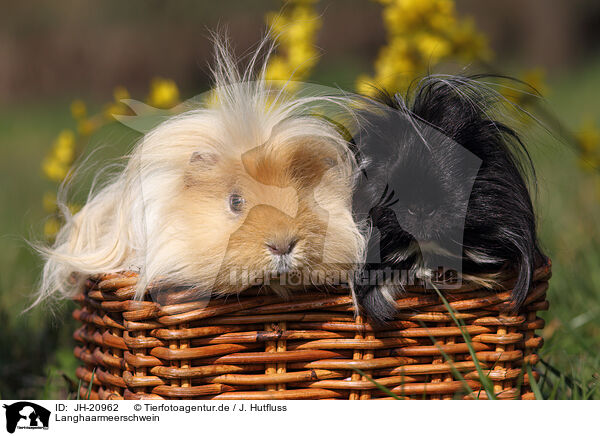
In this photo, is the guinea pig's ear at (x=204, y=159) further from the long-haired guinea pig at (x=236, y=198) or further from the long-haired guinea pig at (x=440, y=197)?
the long-haired guinea pig at (x=440, y=197)

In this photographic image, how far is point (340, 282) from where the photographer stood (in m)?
1.76

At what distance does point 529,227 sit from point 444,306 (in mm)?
341

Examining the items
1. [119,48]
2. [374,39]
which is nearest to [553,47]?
[374,39]

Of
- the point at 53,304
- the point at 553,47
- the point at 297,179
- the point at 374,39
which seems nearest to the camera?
the point at 297,179

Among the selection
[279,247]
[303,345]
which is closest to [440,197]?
[279,247]

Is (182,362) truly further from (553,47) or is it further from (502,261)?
(553,47)

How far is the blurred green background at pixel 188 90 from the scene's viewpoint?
8.77ft

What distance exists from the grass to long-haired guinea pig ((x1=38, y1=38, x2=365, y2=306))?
0.37m

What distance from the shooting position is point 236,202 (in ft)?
5.59

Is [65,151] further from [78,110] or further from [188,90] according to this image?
[188,90]

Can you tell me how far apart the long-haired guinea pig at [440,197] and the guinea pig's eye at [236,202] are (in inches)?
13.5

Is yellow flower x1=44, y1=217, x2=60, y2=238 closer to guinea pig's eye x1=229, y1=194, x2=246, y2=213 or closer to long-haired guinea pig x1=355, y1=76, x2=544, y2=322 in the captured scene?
guinea pig's eye x1=229, y1=194, x2=246, y2=213

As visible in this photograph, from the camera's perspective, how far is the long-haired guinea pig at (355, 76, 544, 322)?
170cm
